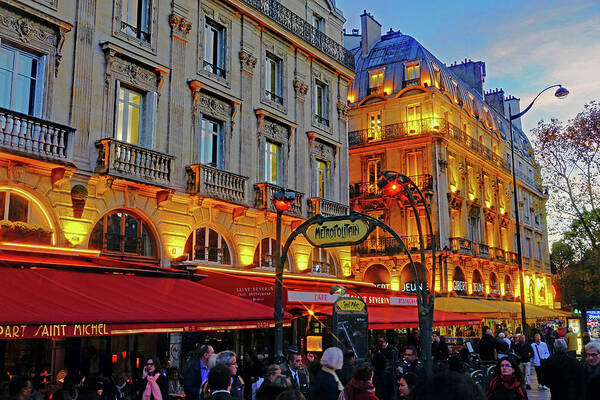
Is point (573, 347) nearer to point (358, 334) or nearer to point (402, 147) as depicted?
point (358, 334)

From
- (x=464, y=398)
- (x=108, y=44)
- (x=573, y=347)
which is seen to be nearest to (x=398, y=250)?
(x=573, y=347)

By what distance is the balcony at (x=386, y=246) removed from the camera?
Answer: 33781mm

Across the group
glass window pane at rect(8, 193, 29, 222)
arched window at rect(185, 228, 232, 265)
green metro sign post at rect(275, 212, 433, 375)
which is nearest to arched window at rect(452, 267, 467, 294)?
arched window at rect(185, 228, 232, 265)

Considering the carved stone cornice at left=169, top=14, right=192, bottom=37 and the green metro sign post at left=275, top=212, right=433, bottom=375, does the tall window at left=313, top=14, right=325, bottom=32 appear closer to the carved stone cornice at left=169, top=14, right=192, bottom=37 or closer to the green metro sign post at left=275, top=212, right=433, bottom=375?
the carved stone cornice at left=169, top=14, right=192, bottom=37

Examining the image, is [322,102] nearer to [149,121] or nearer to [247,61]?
[247,61]

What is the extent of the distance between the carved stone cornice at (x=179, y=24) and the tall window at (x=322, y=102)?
7077 mm

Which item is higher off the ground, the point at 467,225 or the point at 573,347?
the point at 467,225

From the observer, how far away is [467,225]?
37.5 meters

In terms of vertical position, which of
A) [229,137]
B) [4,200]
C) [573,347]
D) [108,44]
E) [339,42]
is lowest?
[573,347]

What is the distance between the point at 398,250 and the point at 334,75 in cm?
1295

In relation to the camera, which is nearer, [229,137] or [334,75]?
[229,137]

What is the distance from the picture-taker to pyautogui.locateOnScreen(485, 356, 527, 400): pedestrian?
23.6 feet

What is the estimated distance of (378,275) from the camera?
35625mm

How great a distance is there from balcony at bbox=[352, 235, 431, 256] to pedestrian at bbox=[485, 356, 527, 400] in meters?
26.4
